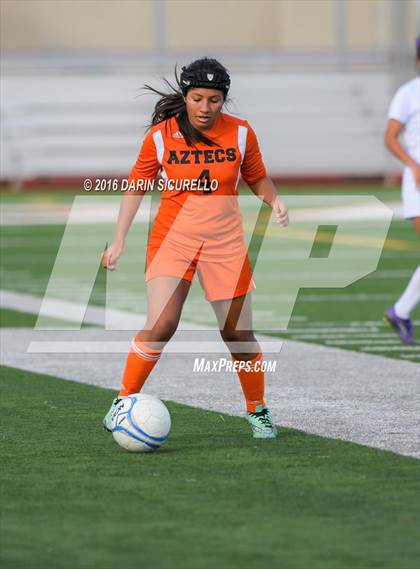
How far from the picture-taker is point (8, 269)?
18.9 m

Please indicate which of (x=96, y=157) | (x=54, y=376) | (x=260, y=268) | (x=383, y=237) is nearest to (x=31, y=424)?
(x=54, y=376)

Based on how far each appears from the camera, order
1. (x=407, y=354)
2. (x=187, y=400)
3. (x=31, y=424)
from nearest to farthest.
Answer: (x=31, y=424), (x=187, y=400), (x=407, y=354)

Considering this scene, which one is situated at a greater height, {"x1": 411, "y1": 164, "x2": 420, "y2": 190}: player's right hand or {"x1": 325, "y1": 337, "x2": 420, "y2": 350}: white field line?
{"x1": 411, "y1": 164, "x2": 420, "y2": 190}: player's right hand

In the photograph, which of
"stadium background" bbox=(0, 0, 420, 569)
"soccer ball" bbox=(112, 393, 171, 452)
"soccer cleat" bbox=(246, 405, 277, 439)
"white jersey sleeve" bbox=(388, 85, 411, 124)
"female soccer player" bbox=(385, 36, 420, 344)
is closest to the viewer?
"stadium background" bbox=(0, 0, 420, 569)

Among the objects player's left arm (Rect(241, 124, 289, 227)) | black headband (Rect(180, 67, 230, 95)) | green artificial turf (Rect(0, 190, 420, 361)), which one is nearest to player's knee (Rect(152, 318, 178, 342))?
player's left arm (Rect(241, 124, 289, 227))

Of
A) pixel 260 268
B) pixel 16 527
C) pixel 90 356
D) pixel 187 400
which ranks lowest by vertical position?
pixel 260 268

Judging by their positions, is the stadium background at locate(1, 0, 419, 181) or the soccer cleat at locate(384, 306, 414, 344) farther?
the stadium background at locate(1, 0, 419, 181)

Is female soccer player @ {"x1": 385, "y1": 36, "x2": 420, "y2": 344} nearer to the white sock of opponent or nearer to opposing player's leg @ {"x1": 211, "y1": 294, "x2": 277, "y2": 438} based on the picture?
the white sock of opponent

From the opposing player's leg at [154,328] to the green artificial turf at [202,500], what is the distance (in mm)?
340

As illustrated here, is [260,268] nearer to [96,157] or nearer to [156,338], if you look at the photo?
[156,338]

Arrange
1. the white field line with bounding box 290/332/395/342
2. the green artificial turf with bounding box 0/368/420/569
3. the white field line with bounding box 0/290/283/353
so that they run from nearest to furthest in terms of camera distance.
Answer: the green artificial turf with bounding box 0/368/420/569 < the white field line with bounding box 0/290/283/353 < the white field line with bounding box 290/332/395/342

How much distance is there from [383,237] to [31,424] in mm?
15036

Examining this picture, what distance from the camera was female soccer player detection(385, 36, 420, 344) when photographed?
1148 centimetres

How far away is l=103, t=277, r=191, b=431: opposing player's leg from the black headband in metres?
0.99
